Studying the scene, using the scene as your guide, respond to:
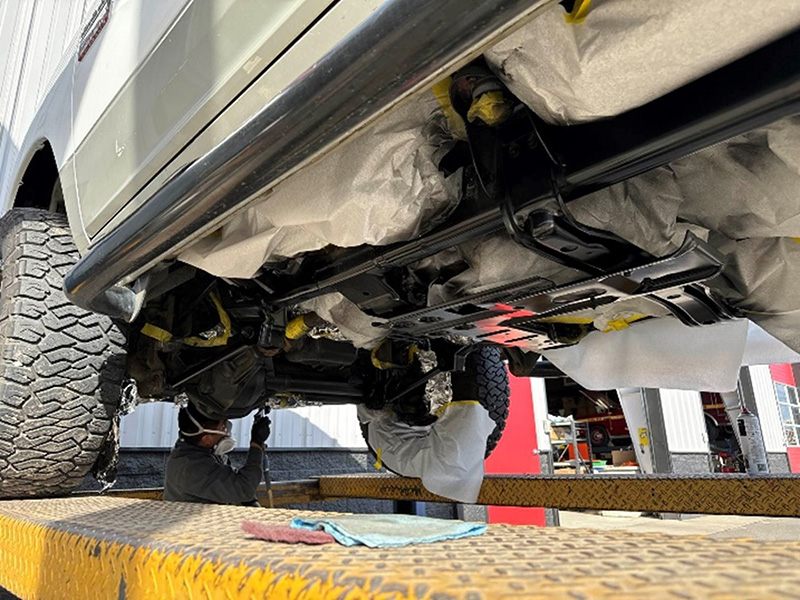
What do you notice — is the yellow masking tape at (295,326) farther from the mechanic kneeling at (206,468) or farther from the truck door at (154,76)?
the mechanic kneeling at (206,468)

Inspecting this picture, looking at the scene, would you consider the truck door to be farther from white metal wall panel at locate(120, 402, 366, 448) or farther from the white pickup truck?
white metal wall panel at locate(120, 402, 366, 448)

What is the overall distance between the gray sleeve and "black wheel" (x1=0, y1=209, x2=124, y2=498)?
28.5 inches

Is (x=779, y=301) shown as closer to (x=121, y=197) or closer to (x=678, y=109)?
(x=678, y=109)

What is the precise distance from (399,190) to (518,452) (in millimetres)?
4307

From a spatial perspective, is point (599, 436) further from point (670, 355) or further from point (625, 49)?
point (625, 49)

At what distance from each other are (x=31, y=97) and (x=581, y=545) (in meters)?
3.62

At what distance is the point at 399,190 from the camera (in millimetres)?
1070

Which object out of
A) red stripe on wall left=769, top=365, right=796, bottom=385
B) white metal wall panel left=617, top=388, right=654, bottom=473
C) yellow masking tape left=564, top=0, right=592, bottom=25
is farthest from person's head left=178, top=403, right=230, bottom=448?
red stripe on wall left=769, top=365, right=796, bottom=385

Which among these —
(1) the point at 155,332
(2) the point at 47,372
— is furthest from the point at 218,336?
(2) the point at 47,372

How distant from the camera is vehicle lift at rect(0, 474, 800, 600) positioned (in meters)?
0.41

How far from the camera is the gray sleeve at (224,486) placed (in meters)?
2.37

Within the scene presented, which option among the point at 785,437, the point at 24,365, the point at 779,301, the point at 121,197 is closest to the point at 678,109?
the point at 779,301

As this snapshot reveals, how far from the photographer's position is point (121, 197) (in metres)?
1.22

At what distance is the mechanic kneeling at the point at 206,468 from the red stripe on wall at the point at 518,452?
2.79m
